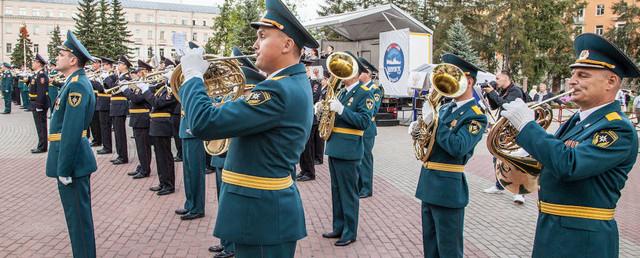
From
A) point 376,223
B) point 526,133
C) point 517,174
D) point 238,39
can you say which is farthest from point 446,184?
point 238,39

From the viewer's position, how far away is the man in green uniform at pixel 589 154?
2.70 meters

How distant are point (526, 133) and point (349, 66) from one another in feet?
12.2

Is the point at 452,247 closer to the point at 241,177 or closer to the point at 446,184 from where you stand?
the point at 446,184

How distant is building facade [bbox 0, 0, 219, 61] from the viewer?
3420 inches

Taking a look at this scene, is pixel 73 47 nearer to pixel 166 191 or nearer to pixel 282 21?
pixel 282 21

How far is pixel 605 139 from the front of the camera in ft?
8.99

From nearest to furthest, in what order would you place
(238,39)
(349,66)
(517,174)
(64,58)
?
1. (517,174)
2. (64,58)
3. (349,66)
4. (238,39)

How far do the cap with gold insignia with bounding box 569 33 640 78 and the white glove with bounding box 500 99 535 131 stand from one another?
401 millimetres

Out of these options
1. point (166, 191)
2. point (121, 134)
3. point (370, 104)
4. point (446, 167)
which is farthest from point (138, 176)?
point (446, 167)

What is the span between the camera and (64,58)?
484 cm

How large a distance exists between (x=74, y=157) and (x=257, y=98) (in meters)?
2.55

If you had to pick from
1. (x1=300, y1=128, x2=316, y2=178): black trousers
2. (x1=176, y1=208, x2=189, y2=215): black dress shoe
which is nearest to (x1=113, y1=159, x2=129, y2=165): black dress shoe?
(x1=300, y1=128, x2=316, y2=178): black trousers

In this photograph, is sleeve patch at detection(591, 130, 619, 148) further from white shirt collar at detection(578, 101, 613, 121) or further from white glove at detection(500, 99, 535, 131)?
white glove at detection(500, 99, 535, 131)

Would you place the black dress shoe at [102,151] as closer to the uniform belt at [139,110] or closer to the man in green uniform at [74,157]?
the uniform belt at [139,110]
